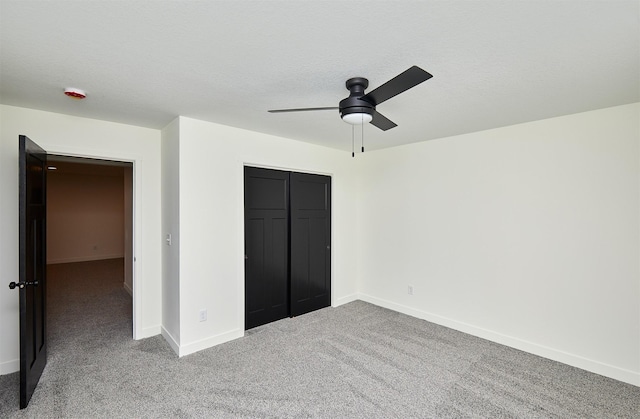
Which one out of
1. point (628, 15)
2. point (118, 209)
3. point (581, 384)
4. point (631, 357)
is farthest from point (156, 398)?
point (118, 209)

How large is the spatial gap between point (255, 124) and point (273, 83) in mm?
1134

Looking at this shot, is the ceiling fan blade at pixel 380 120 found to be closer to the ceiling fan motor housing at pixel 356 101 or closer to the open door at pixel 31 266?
the ceiling fan motor housing at pixel 356 101

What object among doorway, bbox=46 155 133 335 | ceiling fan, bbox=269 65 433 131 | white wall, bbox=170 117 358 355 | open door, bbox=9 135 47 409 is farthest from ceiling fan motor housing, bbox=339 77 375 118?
doorway, bbox=46 155 133 335

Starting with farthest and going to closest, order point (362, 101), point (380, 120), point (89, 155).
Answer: point (89, 155)
point (380, 120)
point (362, 101)

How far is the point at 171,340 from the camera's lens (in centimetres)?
318

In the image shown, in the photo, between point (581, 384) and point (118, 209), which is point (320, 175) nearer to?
point (581, 384)

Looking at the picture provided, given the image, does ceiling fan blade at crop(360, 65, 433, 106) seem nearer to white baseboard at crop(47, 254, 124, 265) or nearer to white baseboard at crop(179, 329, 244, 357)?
white baseboard at crop(179, 329, 244, 357)

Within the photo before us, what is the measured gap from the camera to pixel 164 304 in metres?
3.42

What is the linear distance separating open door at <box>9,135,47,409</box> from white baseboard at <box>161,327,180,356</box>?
1003 mm

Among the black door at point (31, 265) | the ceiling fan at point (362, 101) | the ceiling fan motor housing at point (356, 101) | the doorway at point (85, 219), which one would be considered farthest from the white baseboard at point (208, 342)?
the doorway at point (85, 219)

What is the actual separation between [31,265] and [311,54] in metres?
2.72

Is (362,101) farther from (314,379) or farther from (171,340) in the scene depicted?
(171,340)

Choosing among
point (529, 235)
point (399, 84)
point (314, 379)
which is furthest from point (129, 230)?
point (529, 235)

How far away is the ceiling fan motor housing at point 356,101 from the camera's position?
203cm
